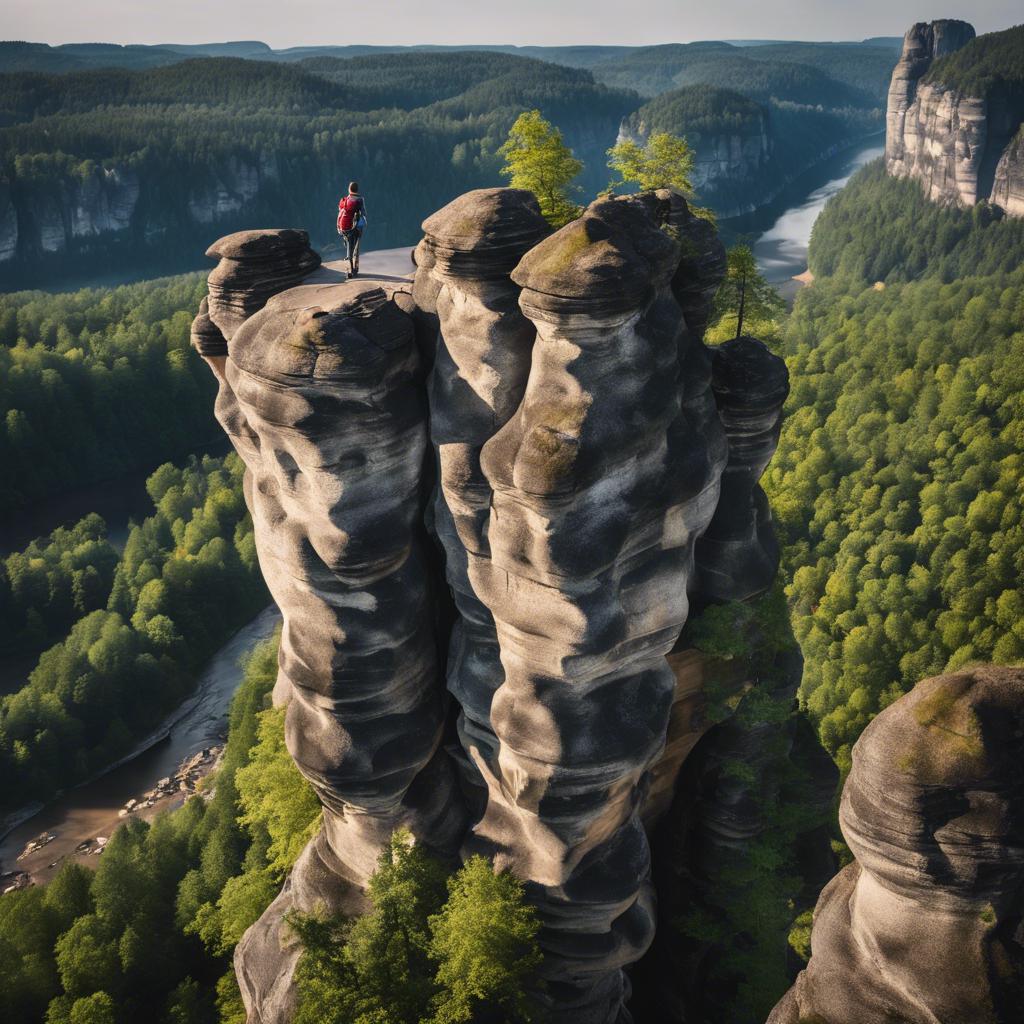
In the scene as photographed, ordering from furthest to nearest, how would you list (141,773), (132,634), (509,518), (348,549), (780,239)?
(780,239) < (132,634) < (141,773) < (348,549) < (509,518)

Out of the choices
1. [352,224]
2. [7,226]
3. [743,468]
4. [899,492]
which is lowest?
[899,492]

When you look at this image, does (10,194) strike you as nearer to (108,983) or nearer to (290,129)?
(290,129)

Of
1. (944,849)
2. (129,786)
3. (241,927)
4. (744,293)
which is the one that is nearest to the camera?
(944,849)

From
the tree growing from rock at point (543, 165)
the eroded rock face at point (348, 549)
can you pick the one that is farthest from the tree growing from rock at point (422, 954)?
the tree growing from rock at point (543, 165)

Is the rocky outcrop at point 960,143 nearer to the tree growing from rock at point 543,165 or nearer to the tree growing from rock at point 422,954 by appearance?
the tree growing from rock at point 543,165

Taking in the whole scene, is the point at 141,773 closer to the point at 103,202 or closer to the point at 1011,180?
the point at 1011,180

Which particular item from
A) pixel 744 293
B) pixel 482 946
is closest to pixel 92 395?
pixel 744 293

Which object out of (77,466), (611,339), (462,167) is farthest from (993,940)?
(462,167)
